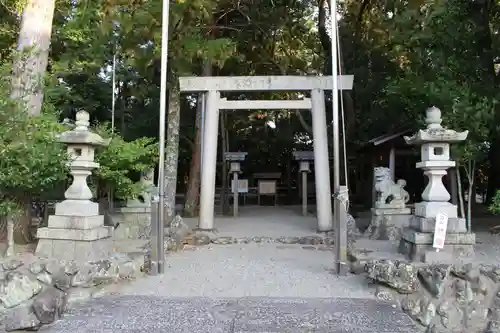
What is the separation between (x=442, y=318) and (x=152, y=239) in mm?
3863

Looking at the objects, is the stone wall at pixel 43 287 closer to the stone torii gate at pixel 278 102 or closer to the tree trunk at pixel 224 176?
the stone torii gate at pixel 278 102

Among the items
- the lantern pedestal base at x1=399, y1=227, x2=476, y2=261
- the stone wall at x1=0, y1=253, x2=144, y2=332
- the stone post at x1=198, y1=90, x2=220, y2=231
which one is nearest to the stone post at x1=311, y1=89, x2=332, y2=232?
the stone post at x1=198, y1=90, x2=220, y2=231

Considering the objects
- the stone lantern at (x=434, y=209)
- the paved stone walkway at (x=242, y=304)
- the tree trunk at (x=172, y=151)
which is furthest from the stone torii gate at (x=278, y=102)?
the stone lantern at (x=434, y=209)

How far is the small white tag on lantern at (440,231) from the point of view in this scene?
5691 mm

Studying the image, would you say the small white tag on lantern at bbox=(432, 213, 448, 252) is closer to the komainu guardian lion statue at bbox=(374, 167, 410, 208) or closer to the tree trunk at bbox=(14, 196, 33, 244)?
the komainu guardian lion statue at bbox=(374, 167, 410, 208)

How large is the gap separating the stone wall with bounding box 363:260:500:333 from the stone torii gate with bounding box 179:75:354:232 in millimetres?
4313

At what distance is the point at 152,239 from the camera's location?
19.8 ft

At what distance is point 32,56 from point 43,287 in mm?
4169

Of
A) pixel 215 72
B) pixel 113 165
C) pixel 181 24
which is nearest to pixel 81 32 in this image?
pixel 181 24

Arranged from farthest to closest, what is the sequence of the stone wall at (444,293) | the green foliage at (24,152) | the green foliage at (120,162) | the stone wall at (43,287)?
the green foliage at (120,162)
the green foliage at (24,152)
the stone wall at (444,293)
the stone wall at (43,287)

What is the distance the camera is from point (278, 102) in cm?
1021

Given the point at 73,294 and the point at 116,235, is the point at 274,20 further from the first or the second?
the point at 73,294

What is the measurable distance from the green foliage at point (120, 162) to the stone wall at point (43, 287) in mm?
2565

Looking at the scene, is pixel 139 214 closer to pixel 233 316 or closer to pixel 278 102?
pixel 278 102
